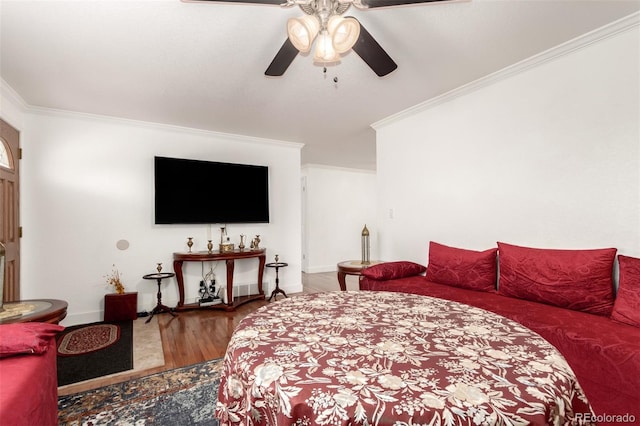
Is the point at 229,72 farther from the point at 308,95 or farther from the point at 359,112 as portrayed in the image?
the point at 359,112

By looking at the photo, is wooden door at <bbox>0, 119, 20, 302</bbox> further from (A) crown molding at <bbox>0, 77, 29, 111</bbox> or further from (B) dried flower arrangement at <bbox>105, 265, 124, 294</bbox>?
(B) dried flower arrangement at <bbox>105, 265, 124, 294</bbox>

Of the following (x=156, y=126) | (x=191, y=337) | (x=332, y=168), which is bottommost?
(x=191, y=337)

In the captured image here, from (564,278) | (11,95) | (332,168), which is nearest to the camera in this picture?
(564,278)

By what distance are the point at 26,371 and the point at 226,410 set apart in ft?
2.87

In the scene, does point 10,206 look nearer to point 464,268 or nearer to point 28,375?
point 28,375

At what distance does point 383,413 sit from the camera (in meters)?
0.65

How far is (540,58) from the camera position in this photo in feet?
7.48

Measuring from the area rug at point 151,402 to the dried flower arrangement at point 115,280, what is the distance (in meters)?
1.72

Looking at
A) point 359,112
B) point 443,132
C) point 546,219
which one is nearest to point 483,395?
point 546,219

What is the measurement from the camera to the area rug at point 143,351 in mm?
2109

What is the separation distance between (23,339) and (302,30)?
1.86 m

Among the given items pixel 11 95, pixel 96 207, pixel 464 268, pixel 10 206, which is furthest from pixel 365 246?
pixel 11 95

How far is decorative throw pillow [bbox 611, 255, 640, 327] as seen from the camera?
5.37 ft

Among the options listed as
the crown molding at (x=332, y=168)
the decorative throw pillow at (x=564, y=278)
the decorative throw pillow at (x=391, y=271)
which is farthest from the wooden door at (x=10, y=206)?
the crown molding at (x=332, y=168)
